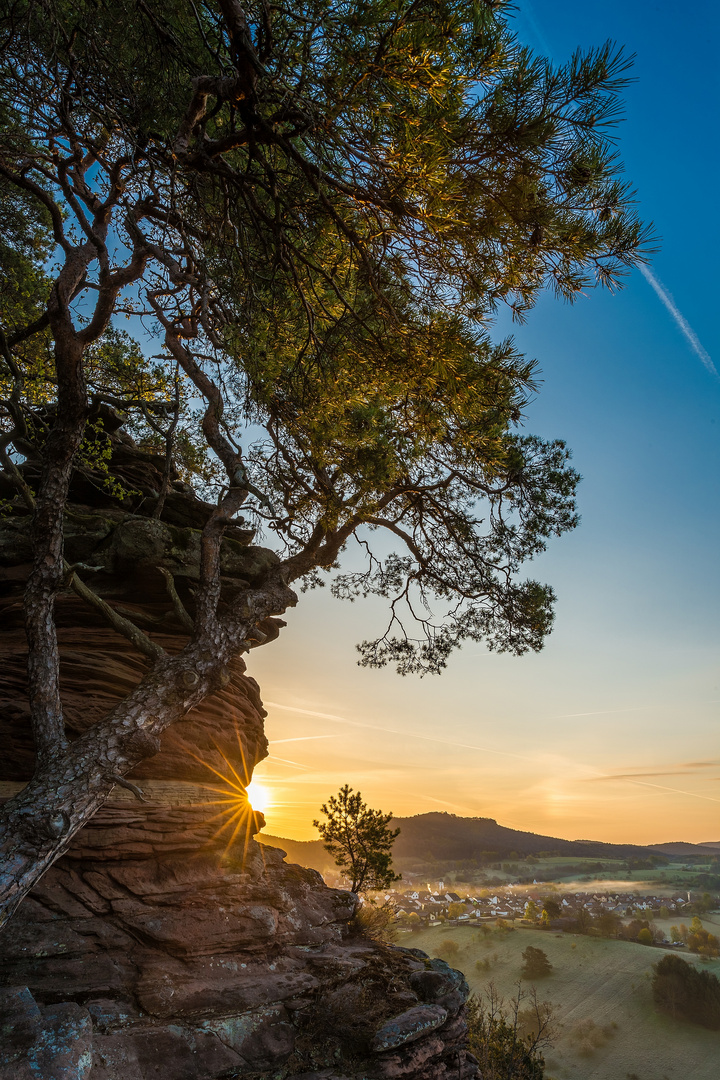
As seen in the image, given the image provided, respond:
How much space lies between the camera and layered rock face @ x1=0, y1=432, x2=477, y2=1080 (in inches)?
235

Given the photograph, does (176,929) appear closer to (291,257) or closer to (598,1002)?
(291,257)

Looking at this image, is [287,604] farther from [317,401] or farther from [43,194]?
[43,194]

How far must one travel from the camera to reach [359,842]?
12.8m

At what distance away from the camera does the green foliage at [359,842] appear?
1243cm

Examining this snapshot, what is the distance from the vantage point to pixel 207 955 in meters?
7.35

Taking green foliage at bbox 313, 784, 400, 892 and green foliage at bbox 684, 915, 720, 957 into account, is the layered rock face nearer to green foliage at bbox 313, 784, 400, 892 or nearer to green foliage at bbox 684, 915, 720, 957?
green foliage at bbox 313, 784, 400, 892

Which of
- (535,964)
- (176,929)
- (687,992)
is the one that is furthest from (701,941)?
(176,929)

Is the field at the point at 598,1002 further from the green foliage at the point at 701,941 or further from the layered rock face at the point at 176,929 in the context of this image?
the layered rock face at the point at 176,929

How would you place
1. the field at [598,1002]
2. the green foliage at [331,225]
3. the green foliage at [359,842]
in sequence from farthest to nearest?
the field at [598,1002] < the green foliage at [359,842] < the green foliage at [331,225]

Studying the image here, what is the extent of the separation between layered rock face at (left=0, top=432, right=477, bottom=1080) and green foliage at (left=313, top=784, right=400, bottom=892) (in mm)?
2249

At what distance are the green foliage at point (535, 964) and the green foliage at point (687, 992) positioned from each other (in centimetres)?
1045

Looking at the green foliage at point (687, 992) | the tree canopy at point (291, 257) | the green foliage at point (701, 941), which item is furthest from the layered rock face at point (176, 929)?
the green foliage at point (701, 941)

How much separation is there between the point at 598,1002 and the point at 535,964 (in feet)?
21.1

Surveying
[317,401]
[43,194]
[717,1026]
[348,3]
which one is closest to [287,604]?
[317,401]
